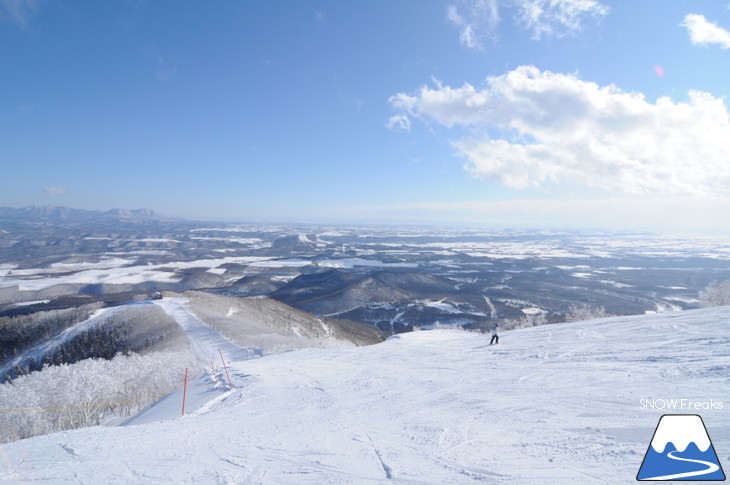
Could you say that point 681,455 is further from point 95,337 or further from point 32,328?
point 32,328

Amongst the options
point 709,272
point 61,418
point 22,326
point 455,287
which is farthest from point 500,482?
point 709,272

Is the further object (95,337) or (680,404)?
(95,337)

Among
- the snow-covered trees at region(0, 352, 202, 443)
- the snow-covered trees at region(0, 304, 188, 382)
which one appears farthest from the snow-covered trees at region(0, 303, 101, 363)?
the snow-covered trees at region(0, 352, 202, 443)

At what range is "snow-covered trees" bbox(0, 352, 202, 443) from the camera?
19500mm

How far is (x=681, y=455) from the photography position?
652cm

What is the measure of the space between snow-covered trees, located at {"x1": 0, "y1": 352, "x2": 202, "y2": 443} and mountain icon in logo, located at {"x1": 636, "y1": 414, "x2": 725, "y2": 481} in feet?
84.8

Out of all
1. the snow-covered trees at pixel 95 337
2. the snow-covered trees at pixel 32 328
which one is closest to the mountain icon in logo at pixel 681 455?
the snow-covered trees at pixel 95 337

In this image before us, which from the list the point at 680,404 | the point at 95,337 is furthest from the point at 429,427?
the point at 95,337

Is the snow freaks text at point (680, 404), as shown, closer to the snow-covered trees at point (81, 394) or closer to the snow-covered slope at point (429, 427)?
the snow-covered slope at point (429, 427)

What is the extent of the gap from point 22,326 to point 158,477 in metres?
66.3

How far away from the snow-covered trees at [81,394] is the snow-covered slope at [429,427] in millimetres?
7588

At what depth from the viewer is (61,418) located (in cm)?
2009

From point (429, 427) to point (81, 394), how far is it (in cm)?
2511

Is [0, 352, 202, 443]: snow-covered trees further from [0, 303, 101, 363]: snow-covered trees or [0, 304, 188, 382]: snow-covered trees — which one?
[0, 303, 101, 363]: snow-covered trees
